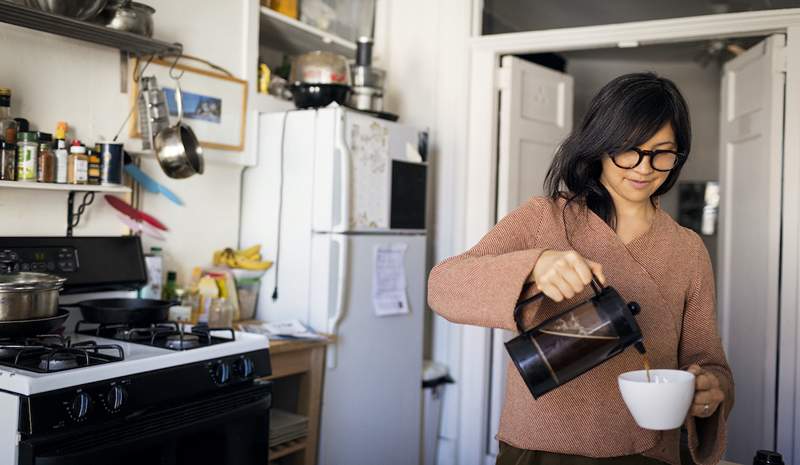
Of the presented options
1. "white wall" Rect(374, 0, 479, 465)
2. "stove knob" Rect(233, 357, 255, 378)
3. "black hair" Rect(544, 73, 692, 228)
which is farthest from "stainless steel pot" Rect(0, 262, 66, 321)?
"white wall" Rect(374, 0, 479, 465)

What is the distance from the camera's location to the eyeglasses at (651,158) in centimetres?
130

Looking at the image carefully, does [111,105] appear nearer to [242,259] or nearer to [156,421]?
[242,259]

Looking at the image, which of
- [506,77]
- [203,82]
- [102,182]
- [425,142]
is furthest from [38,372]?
[506,77]

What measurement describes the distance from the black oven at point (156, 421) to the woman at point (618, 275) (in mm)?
922

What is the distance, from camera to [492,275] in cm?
120

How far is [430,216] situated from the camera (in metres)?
3.82

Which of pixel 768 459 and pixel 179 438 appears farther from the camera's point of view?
pixel 179 438

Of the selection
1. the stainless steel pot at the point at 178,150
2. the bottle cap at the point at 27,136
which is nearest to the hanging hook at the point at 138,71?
the stainless steel pot at the point at 178,150

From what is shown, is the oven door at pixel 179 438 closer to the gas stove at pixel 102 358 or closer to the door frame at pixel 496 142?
the gas stove at pixel 102 358

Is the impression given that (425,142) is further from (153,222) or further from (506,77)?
(153,222)

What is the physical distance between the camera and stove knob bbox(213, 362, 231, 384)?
215 cm

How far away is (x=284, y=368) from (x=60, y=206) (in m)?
0.90

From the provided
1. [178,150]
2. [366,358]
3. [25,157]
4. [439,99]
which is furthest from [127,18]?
[439,99]

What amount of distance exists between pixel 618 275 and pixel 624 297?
0.04 meters
